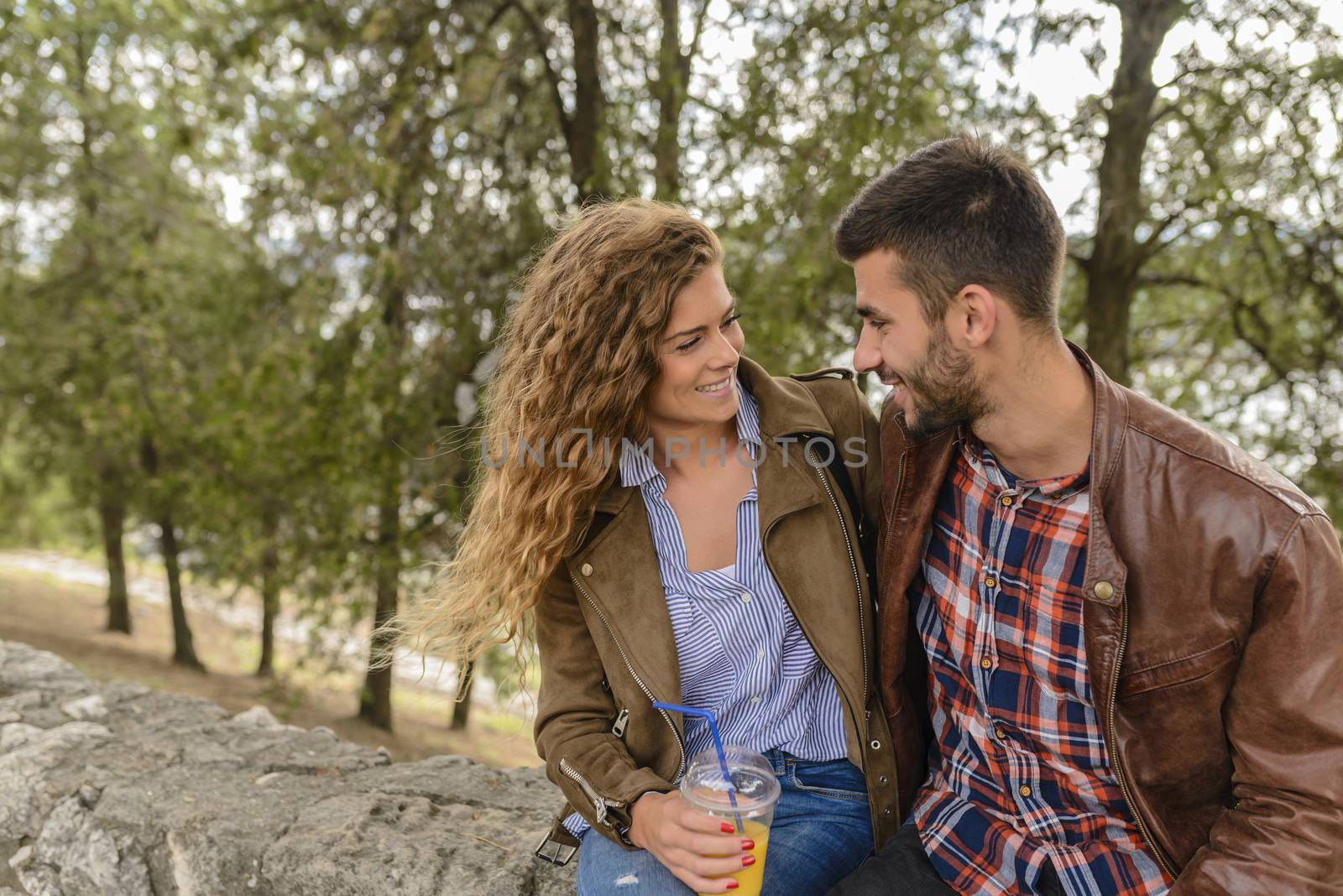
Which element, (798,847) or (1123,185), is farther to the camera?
(1123,185)

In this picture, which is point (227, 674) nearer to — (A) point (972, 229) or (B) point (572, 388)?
(B) point (572, 388)

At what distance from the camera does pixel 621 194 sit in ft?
16.3

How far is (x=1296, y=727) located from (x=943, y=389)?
854mm

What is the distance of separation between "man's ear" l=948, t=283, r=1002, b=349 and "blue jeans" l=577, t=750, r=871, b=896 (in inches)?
40.4

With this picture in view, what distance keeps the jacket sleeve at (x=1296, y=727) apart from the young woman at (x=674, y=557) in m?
0.77

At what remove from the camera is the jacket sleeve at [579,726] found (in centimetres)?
220

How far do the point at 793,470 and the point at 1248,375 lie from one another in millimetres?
6694

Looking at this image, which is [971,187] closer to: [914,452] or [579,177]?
[914,452]

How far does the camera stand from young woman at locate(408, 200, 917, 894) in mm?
2303

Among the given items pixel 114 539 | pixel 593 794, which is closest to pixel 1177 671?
pixel 593 794

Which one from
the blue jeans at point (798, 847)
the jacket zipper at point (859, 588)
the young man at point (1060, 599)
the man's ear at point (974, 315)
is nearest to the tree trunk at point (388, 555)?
the blue jeans at point (798, 847)

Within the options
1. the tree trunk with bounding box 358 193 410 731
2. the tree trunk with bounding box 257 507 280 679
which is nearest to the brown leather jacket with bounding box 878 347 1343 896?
the tree trunk with bounding box 358 193 410 731

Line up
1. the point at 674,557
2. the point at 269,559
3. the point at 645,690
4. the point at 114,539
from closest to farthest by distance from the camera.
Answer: the point at 645,690
the point at 674,557
the point at 269,559
the point at 114,539

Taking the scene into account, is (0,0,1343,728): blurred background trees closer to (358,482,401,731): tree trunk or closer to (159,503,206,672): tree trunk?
(358,482,401,731): tree trunk
